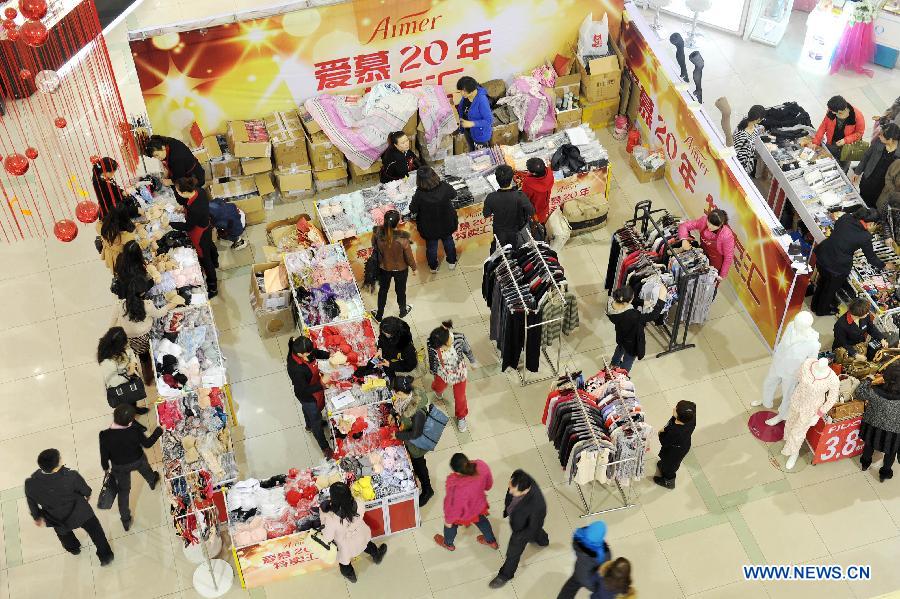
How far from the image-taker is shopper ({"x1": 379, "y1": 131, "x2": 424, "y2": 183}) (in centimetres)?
1180

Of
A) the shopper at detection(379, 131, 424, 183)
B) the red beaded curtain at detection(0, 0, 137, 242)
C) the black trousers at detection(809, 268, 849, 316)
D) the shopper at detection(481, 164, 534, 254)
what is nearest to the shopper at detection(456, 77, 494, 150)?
the shopper at detection(379, 131, 424, 183)

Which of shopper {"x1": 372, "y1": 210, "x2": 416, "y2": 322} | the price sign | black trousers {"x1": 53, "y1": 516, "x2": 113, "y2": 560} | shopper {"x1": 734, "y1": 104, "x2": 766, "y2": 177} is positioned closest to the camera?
black trousers {"x1": 53, "y1": 516, "x2": 113, "y2": 560}

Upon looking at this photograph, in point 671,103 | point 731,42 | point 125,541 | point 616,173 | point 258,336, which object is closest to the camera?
point 125,541

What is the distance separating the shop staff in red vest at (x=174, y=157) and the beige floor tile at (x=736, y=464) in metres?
5.98

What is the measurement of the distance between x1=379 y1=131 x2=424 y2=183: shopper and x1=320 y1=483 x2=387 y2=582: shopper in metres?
4.45

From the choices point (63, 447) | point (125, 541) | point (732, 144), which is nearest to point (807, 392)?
point (732, 144)

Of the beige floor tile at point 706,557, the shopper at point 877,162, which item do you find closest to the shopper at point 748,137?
the shopper at point 877,162

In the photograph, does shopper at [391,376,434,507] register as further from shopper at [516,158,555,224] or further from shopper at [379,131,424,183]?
shopper at [379,131,424,183]

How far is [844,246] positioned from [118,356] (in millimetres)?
7073

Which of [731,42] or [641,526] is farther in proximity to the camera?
[731,42]

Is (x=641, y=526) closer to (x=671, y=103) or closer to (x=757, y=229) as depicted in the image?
(x=757, y=229)

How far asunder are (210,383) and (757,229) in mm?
5637

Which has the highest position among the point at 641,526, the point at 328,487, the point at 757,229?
the point at 757,229

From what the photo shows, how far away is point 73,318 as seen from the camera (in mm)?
11508
